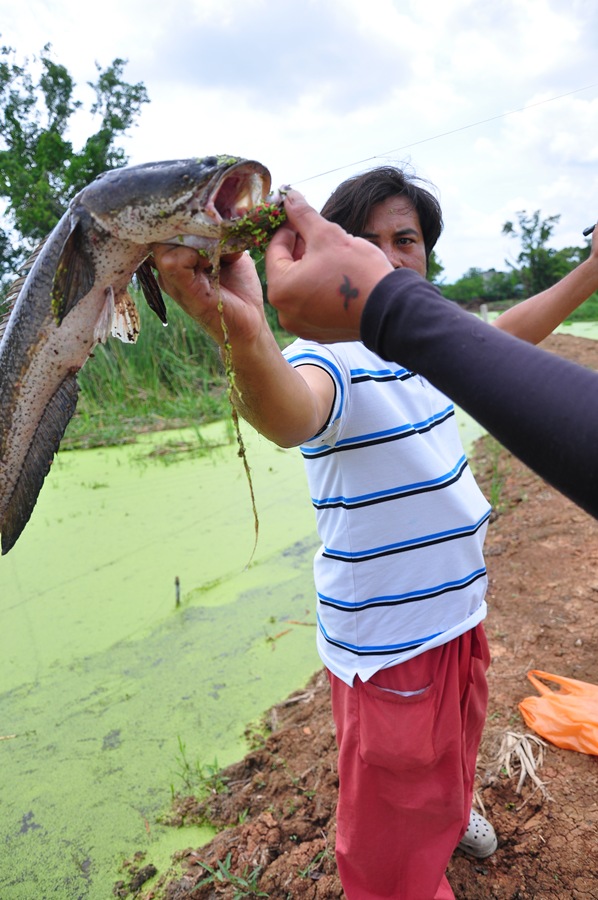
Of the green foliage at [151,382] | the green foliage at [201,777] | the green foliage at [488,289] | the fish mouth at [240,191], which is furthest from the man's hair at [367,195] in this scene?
the green foliage at [488,289]

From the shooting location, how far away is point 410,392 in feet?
4.73

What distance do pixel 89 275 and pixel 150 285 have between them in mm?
159

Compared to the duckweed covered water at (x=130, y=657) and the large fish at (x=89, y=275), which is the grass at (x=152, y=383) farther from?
the large fish at (x=89, y=275)

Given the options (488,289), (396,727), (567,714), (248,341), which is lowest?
(567,714)

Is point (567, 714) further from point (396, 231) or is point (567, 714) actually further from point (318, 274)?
point (318, 274)

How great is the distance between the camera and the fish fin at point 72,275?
1192 millimetres

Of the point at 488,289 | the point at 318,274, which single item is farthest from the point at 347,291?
the point at 488,289

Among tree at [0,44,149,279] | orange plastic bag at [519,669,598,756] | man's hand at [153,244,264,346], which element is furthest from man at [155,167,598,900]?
tree at [0,44,149,279]

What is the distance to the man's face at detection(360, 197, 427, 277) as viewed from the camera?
5.21 ft

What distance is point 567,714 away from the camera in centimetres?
221

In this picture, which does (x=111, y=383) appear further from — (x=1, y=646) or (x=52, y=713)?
(x=52, y=713)

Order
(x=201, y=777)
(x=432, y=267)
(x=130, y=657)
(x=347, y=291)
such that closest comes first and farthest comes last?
1. (x=347, y=291)
2. (x=201, y=777)
3. (x=130, y=657)
4. (x=432, y=267)

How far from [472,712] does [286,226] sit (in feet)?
4.00

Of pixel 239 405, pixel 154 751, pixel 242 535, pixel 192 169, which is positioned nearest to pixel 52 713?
pixel 154 751
